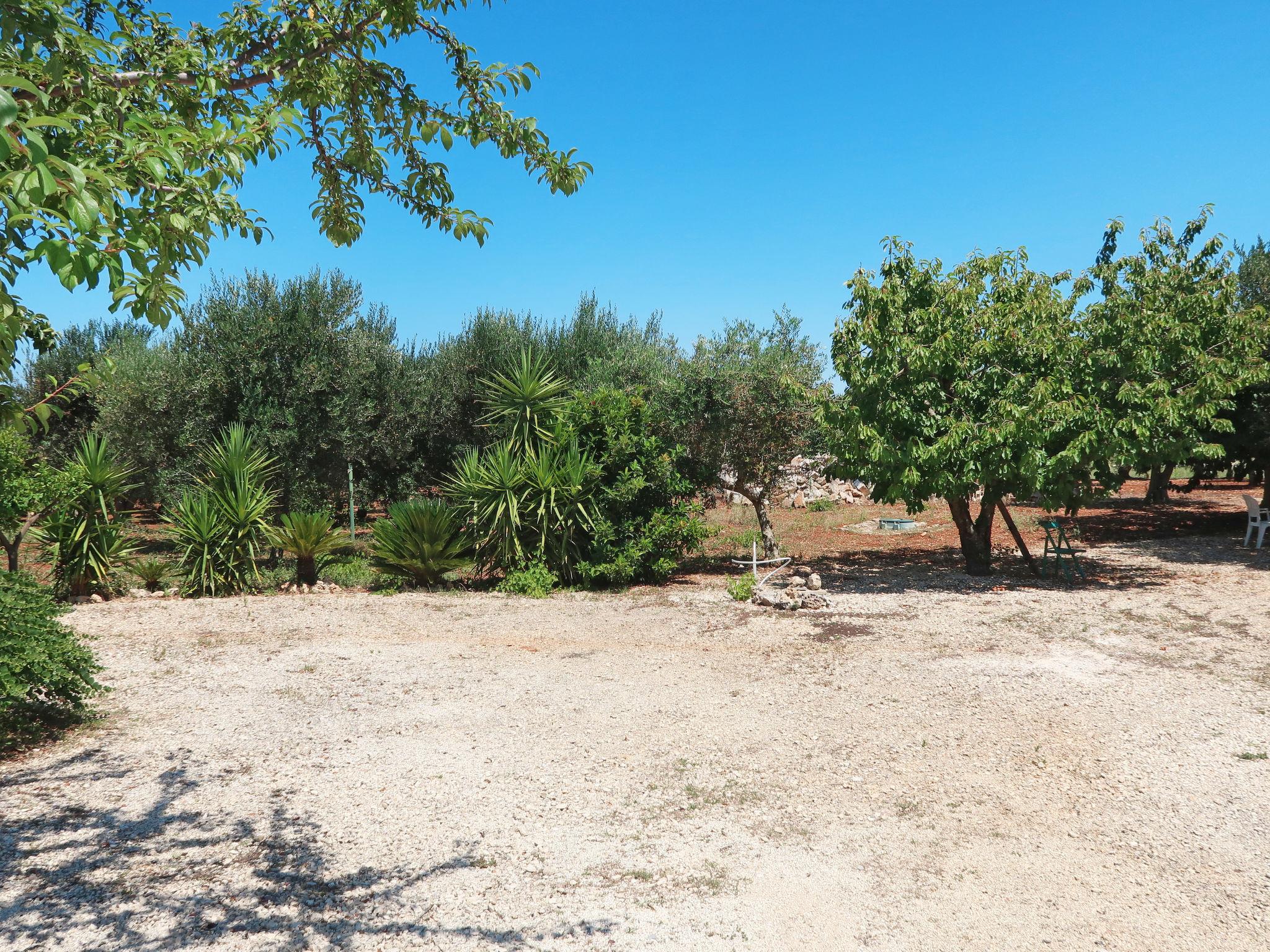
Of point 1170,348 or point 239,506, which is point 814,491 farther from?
point 239,506

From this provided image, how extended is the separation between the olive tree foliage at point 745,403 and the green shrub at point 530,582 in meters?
2.80

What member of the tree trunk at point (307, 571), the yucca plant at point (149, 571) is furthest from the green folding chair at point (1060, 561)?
the yucca plant at point (149, 571)

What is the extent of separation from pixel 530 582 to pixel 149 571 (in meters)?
4.84

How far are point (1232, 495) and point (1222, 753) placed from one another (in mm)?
18707

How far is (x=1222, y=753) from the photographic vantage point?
4926mm

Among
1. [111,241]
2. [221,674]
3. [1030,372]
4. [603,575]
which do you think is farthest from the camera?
[603,575]

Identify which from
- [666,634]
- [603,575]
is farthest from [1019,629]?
[603,575]

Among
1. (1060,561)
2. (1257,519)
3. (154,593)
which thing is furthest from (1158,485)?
(154,593)

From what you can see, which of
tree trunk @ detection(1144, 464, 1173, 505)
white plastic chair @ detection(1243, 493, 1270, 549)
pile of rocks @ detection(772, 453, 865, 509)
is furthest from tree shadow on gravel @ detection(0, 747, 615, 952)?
tree trunk @ detection(1144, 464, 1173, 505)

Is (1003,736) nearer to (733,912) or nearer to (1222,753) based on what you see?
(1222,753)

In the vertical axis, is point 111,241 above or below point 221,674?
above

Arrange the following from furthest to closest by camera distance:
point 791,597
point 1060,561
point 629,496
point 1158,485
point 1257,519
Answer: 1. point 1158,485
2. point 1257,519
3. point 1060,561
4. point 629,496
5. point 791,597

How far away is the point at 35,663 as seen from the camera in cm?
476

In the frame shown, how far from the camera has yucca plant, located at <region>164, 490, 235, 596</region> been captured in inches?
386
